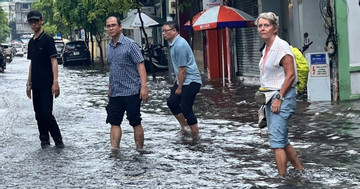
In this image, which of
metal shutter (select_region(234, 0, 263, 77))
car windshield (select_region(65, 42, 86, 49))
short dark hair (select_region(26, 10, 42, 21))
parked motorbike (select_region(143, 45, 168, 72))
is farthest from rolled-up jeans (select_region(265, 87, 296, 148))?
car windshield (select_region(65, 42, 86, 49))

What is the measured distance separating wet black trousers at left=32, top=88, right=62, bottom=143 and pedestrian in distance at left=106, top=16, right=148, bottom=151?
1028 mm

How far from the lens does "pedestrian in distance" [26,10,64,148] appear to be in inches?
406

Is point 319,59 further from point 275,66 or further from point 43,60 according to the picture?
point 275,66

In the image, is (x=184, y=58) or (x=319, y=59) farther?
(x=319, y=59)

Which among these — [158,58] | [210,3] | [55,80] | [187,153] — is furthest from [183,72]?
[158,58]

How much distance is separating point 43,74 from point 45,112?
0.51 m

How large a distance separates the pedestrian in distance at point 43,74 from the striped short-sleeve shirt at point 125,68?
1.00 meters

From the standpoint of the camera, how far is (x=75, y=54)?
163 ft

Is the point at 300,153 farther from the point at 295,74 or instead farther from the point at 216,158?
the point at 295,74

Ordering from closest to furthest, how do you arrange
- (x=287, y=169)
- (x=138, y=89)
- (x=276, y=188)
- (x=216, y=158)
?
1. (x=276, y=188)
2. (x=287, y=169)
3. (x=216, y=158)
4. (x=138, y=89)

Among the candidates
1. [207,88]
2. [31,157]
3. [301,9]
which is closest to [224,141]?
[31,157]

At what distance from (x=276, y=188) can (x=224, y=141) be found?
3529mm

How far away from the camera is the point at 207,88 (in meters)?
22.0

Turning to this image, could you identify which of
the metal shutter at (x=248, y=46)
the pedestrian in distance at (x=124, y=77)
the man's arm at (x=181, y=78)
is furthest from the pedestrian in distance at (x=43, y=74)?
the metal shutter at (x=248, y=46)
